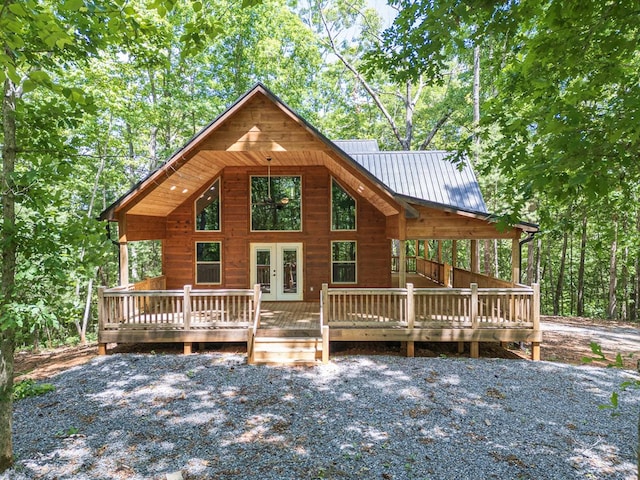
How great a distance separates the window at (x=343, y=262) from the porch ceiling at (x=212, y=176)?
5.53 feet

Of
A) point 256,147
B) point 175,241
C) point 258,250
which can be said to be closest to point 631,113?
point 256,147

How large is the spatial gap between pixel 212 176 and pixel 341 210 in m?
4.13

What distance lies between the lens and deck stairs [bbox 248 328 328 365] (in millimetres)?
7125

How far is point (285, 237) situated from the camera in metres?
11.2

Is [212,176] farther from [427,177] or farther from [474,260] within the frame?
[474,260]

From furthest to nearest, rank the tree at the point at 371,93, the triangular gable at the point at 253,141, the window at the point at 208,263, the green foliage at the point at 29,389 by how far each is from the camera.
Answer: the tree at the point at 371,93 < the window at the point at 208,263 < the triangular gable at the point at 253,141 < the green foliage at the point at 29,389

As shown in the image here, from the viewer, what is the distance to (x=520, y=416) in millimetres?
5086

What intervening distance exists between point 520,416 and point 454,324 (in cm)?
264

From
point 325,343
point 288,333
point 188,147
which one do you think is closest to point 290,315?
point 288,333

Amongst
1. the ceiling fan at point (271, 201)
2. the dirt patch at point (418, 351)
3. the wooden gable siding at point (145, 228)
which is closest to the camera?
the dirt patch at point (418, 351)

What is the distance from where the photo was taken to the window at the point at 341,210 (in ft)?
36.8

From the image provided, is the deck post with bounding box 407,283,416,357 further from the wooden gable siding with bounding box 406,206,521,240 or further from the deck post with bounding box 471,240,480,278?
the deck post with bounding box 471,240,480,278

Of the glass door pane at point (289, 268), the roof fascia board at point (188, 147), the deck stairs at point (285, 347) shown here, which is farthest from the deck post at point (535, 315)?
the roof fascia board at point (188, 147)

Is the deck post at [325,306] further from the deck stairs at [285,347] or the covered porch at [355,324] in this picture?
the deck stairs at [285,347]
